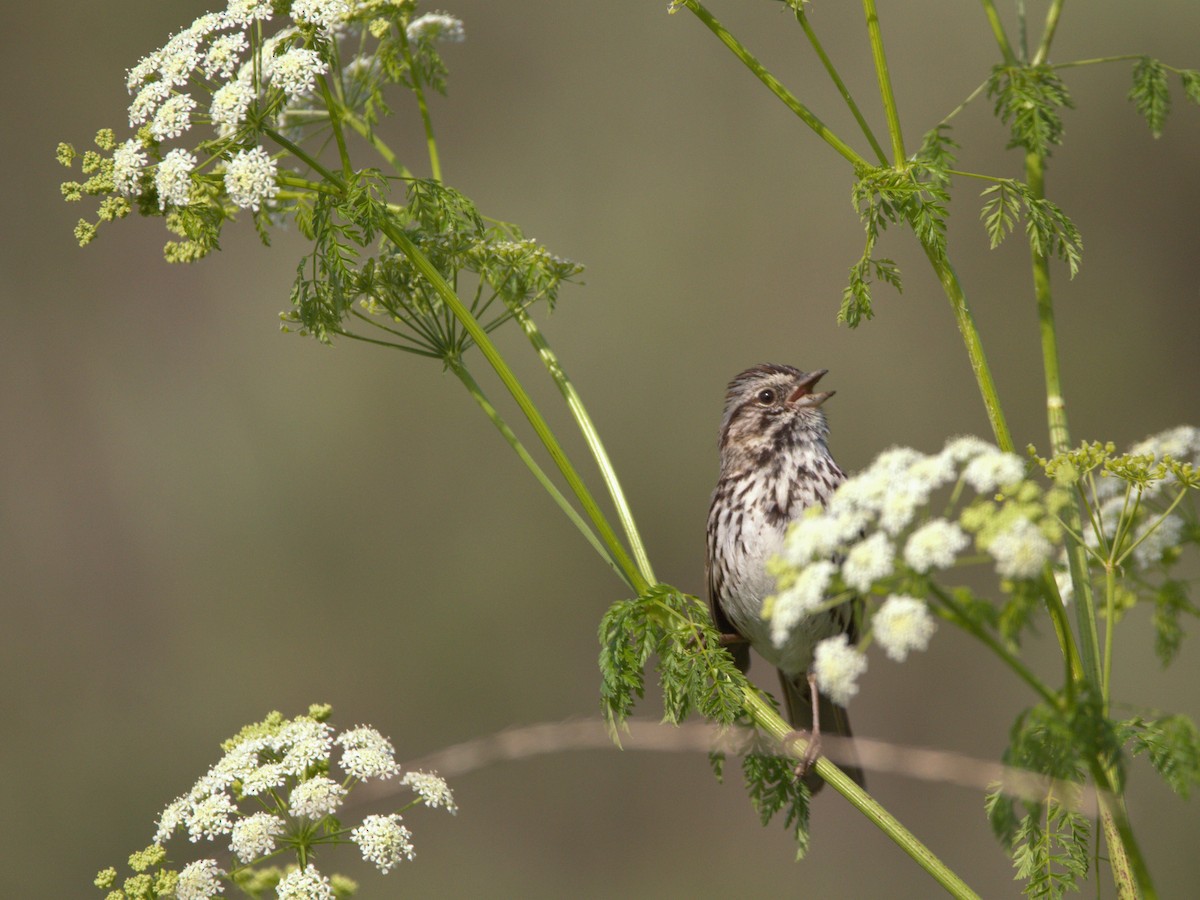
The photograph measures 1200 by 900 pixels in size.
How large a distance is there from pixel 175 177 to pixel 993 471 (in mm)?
1945

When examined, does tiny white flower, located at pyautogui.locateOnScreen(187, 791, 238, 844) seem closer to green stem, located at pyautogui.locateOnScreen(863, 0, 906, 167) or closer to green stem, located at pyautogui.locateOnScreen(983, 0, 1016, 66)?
green stem, located at pyautogui.locateOnScreen(863, 0, 906, 167)

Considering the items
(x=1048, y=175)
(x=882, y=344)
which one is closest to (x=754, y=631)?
(x=882, y=344)

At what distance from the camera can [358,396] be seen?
36.7ft

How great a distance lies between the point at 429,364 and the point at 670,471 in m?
2.41

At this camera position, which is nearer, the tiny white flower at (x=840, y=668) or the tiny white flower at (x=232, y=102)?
the tiny white flower at (x=840, y=668)

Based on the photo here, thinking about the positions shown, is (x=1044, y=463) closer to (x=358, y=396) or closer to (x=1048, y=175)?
(x=358, y=396)

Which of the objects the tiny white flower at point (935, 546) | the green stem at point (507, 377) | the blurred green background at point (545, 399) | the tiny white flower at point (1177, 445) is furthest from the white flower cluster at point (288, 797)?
the blurred green background at point (545, 399)

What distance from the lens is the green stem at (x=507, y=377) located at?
3092mm

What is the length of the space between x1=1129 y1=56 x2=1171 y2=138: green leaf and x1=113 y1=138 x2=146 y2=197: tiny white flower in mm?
2543

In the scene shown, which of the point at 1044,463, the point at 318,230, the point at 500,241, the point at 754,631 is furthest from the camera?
the point at 754,631

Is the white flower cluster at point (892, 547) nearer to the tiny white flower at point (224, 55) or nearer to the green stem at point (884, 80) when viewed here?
the green stem at point (884, 80)

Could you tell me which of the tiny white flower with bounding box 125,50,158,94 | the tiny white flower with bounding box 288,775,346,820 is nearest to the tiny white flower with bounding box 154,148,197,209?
the tiny white flower with bounding box 125,50,158,94

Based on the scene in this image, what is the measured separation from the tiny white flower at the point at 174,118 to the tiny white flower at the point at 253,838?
1.59 m

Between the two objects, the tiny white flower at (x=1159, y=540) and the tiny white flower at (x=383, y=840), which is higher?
the tiny white flower at (x=1159, y=540)
